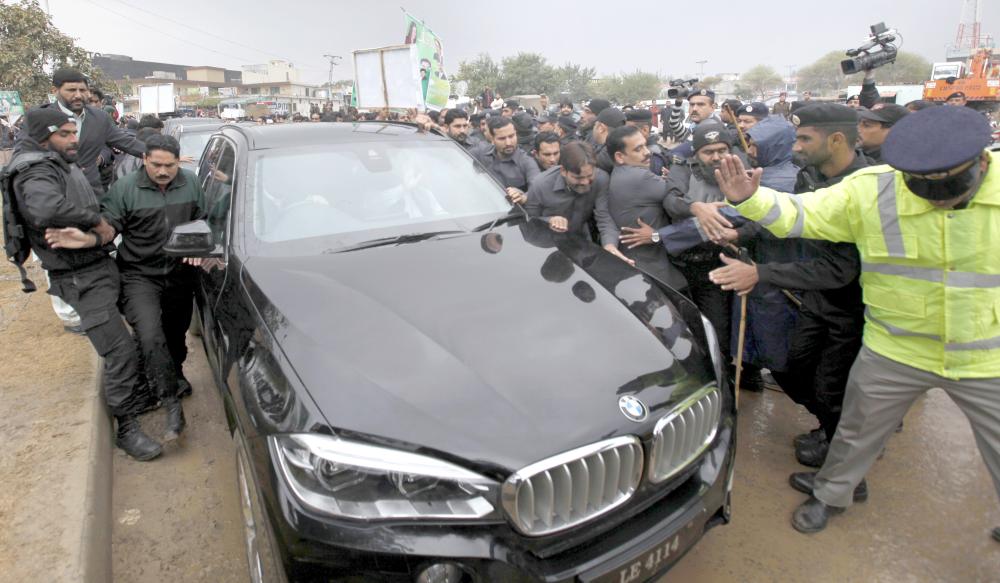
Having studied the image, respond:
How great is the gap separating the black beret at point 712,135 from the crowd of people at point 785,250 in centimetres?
1

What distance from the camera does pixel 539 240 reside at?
2.85 m

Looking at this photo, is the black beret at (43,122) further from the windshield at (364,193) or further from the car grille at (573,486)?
the car grille at (573,486)

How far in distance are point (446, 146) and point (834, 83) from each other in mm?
122560

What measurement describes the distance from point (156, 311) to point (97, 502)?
1.20 m

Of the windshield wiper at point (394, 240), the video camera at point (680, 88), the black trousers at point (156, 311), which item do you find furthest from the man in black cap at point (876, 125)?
the black trousers at point (156, 311)

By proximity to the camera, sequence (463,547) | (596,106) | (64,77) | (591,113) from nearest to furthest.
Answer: (463,547) < (64,77) < (596,106) < (591,113)

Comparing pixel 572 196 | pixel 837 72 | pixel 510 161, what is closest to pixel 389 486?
pixel 572 196

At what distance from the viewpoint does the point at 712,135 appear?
336cm

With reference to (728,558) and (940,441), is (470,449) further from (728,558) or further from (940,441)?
(940,441)

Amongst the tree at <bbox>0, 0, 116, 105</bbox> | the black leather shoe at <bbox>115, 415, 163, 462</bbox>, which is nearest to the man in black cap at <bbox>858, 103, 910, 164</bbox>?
the black leather shoe at <bbox>115, 415, 163, 462</bbox>

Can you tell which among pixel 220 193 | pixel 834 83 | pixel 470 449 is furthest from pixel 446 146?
pixel 834 83

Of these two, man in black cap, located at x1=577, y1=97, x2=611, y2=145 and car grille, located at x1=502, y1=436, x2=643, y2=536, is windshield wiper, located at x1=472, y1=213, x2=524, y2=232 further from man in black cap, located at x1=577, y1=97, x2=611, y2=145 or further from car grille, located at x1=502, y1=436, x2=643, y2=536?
man in black cap, located at x1=577, y1=97, x2=611, y2=145

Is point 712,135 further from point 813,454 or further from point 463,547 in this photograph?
point 463,547

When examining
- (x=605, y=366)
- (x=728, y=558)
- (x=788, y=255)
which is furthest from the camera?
(x=788, y=255)
